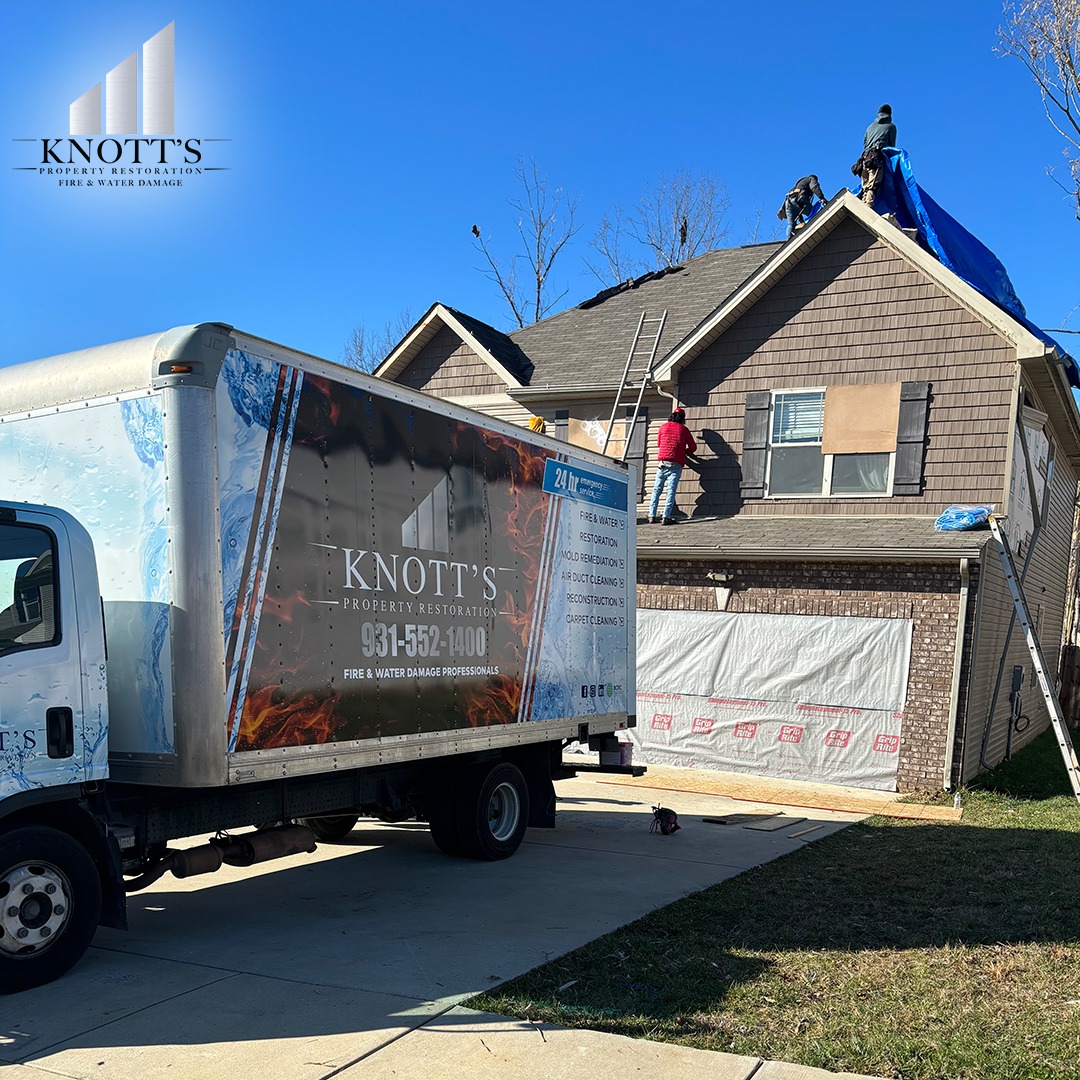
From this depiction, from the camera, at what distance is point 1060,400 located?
15.9m

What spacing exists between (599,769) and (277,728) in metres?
4.67

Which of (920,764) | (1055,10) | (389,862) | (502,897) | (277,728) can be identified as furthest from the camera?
(1055,10)

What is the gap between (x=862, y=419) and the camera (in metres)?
14.8

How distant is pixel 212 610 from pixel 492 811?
13.4ft

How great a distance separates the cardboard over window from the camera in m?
14.6

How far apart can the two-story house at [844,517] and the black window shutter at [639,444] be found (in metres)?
0.03

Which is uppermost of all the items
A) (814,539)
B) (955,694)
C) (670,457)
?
(670,457)

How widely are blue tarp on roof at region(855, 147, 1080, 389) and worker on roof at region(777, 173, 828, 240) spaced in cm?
206

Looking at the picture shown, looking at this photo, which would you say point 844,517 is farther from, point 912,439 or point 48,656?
point 48,656

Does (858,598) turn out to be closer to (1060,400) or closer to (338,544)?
(1060,400)

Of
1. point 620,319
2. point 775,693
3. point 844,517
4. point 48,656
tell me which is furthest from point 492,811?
point 620,319

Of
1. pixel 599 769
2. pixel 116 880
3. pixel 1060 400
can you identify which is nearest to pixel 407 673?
pixel 116 880

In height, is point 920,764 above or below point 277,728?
below

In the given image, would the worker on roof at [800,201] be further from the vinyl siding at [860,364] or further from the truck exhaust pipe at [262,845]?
the truck exhaust pipe at [262,845]
